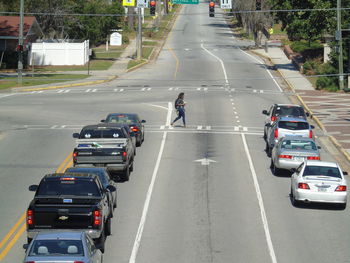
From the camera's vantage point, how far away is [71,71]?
72.2 metres

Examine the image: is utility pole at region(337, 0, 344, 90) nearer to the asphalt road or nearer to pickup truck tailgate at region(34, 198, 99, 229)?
the asphalt road

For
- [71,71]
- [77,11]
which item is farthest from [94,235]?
[77,11]

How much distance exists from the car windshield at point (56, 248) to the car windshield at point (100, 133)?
12235 millimetres

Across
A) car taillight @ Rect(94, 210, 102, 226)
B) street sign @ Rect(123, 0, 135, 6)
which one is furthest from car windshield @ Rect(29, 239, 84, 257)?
street sign @ Rect(123, 0, 135, 6)

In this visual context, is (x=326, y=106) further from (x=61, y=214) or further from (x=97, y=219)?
(x=61, y=214)

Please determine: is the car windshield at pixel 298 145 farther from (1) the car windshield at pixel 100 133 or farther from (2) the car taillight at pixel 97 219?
(2) the car taillight at pixel 97 219

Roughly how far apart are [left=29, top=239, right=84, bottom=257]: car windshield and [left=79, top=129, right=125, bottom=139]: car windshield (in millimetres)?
12235

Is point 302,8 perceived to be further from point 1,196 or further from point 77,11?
point 1,196

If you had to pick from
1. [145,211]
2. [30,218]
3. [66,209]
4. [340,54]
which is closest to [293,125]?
[145,211]

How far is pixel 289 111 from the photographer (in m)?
37.4

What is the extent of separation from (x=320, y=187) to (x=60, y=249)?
11057mm

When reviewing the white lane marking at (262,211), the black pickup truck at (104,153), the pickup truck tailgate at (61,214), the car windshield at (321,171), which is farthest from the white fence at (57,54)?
the pickup truck tailgate at (61,214)

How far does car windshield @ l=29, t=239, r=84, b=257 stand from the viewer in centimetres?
1392

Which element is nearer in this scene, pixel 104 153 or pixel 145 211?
pixel 145 211
